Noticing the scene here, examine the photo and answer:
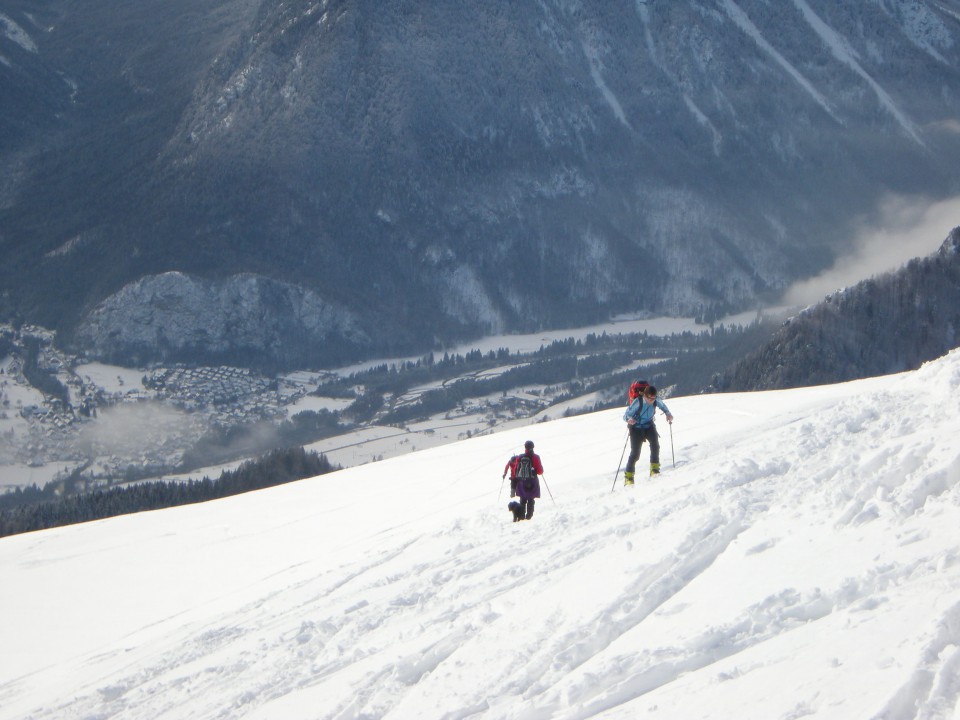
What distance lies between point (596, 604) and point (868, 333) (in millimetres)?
78390

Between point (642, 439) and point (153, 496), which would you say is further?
point (153, 496)

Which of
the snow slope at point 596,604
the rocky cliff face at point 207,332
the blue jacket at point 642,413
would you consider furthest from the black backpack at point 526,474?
the rocky cliff face at point 207,332

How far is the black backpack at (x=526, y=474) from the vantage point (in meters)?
20.5

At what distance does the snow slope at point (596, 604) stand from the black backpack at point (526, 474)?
56cm

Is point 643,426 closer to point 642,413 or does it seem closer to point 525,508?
point 642,413

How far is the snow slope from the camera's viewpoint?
35.8 feet

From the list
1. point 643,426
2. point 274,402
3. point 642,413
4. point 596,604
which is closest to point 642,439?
point 643,426

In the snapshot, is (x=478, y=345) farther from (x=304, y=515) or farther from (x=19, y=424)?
(x=304, y=515)

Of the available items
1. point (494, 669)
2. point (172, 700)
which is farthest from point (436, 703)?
point (172, 700)

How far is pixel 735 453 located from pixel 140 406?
157 meters

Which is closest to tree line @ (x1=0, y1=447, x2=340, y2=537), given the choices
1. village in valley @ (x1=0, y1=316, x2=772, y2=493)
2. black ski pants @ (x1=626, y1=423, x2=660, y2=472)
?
village in valley @ (x1=0, y1=316, x2=772, y2=493)

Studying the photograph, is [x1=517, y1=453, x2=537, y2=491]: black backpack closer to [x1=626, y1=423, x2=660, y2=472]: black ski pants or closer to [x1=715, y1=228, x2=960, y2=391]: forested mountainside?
[x1=626, y1=423, x2=660, y2=472]: black ski pants

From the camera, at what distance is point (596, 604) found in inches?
536

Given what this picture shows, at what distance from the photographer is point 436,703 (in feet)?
40.4
